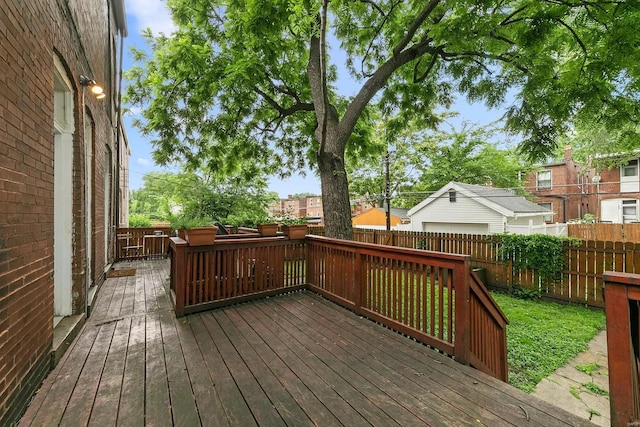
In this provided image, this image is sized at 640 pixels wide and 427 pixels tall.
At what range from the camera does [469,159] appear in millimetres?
18547

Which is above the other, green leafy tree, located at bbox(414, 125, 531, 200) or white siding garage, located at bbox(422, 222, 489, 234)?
green leafy tree, located at bbox(414, 125, 531, 200)

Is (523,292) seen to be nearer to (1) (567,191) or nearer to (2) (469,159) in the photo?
(2) (469,159)

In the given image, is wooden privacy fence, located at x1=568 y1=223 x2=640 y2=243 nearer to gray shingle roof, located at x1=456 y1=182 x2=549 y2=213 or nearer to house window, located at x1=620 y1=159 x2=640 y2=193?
gray shingle roof, located at x1=456 y1=182 x2=549 y2=213

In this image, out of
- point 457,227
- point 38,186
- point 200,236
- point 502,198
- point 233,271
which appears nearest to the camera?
point 38,186

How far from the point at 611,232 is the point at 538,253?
11.1m

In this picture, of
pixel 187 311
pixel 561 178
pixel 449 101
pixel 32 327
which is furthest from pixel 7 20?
pixel 561 178

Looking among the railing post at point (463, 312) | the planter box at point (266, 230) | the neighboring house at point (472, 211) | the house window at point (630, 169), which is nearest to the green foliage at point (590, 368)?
the railing post at point (463, 312)

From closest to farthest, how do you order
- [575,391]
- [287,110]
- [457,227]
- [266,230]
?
[575,391]
[266,230]
[287,110]
[457,227]

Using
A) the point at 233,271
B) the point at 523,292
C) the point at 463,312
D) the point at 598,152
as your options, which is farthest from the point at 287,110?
the point at 598,152

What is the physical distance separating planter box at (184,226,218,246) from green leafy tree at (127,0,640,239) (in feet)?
7.81

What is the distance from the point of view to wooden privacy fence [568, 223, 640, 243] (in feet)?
43.5

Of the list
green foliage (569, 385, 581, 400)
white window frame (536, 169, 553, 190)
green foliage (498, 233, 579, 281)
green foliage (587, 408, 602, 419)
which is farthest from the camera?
white window frame (536, 169, 553, 190)

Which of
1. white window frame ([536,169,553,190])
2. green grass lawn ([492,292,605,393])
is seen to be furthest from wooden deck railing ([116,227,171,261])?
white window frame ([536,169,553,190])

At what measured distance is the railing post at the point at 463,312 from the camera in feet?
8.00
